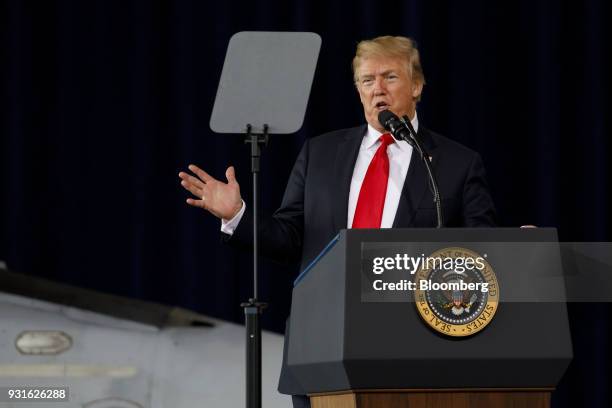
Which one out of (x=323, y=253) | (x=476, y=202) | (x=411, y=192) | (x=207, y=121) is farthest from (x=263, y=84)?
(x=207, y=121)

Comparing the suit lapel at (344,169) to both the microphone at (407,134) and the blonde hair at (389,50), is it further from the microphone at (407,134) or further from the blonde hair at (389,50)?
the microphone at (407,134)

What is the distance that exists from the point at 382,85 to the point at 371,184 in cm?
21

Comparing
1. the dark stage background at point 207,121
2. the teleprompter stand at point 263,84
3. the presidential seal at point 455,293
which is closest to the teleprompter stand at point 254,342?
the teleprompter stand at point 263,84

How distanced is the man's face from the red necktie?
0.10m

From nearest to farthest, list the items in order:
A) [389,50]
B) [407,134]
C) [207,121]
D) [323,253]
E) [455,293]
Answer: [455,293], [323,253], [407,134], [389,50], [207,121]

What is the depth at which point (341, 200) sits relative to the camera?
2.19 metres

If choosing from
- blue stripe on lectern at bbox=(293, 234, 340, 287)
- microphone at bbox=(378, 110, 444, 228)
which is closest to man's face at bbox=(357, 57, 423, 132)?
microphone at bbox=(378, 110, 444, 228)

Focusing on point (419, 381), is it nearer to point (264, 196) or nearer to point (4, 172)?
point (264, 196)

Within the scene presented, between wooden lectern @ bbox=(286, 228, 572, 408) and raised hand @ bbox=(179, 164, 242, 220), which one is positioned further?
raised hand @ bbox=(179, 164, 242, 220)

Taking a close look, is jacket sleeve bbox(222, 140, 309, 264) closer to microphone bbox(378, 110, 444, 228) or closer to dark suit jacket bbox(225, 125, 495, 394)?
dark suit jacket bbox(225, 125, 495, 394)

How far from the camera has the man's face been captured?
7.40 feet

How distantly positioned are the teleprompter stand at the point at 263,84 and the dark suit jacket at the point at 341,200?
0.12m

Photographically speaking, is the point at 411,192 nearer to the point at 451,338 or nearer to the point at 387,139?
the point at 387,139

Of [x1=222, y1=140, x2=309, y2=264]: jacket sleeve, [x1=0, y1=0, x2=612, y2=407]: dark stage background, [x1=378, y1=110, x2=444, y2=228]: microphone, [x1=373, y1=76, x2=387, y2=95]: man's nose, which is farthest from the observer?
[x1=0, y1=0, x2=612, y2=407]: dark stage background
